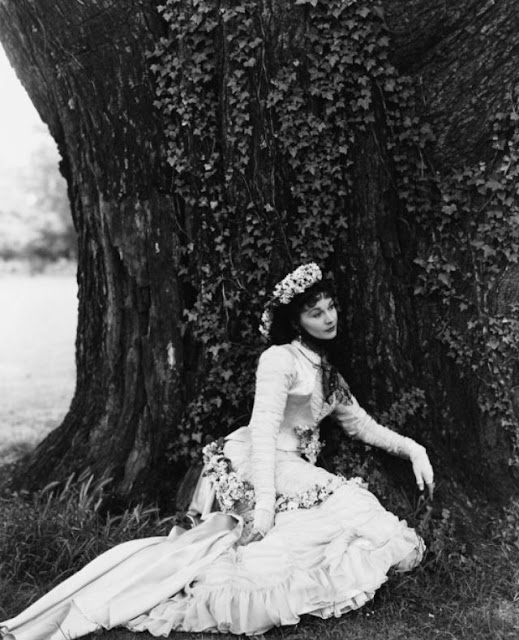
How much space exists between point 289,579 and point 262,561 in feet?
0.50

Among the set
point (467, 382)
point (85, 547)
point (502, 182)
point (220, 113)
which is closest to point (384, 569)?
point (467, 382)

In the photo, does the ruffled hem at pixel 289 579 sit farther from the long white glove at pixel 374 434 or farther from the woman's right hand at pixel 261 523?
the long white glove at pixel 374 434

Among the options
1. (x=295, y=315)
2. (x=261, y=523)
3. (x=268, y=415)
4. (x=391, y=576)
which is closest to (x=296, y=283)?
(x=295, y=315)

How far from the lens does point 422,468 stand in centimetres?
396

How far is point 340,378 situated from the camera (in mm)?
4207

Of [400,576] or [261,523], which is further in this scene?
[400,576]

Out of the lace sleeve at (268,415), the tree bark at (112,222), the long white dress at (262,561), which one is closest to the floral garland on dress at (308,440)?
the long white dress at (262,561)

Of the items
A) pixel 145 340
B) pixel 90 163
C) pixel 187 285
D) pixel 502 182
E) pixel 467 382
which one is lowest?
pixel 467 382

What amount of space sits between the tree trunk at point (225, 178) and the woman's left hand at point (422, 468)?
0.40m

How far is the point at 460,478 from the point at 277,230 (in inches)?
68.0

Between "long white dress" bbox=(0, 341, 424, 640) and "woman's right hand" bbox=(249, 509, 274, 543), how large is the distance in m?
0.03

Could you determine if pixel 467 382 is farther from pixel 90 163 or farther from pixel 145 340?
pixel 90 163

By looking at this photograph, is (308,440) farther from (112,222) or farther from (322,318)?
(112,222)

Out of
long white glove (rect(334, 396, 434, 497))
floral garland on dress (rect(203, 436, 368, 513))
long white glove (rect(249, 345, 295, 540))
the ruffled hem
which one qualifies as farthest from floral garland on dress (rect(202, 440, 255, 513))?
long white glove (rect(334, 396, 434, 497))
